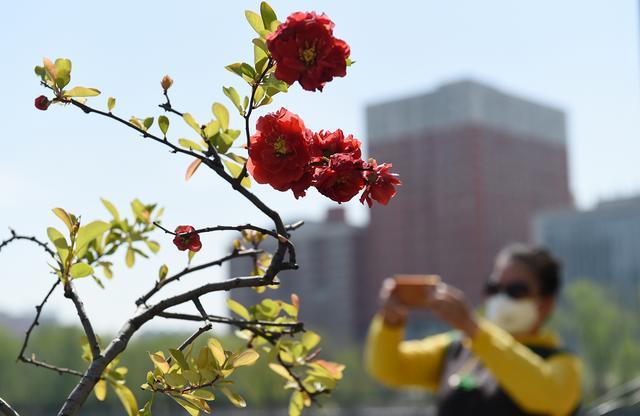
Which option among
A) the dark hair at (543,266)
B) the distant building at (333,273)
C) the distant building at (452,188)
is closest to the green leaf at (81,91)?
the dark hair at (543,266)

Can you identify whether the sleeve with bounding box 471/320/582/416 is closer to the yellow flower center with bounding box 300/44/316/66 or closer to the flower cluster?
the flower cluster

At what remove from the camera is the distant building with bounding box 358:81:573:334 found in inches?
2399

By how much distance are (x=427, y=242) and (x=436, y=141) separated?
6.37 metres

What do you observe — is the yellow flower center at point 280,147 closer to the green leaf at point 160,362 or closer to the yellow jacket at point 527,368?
the green leaf at point 160,362

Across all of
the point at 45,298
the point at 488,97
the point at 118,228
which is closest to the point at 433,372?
the point at 118,228

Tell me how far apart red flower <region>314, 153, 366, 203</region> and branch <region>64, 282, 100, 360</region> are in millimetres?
348

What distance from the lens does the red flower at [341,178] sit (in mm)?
1114

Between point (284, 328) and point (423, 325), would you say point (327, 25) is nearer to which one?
point (284, 328)

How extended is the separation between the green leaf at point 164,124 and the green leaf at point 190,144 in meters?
0.09

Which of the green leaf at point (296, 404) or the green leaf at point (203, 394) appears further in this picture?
the green leaf at point (296, 404)

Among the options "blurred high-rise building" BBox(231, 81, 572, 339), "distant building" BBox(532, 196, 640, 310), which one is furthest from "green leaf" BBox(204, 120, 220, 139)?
"blurred high-rise building" BBox(231, 81, 572, 339)

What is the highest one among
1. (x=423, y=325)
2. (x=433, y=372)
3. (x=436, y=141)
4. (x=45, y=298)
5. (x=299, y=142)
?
(x=436, y=141)

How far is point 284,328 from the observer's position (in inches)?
56.8

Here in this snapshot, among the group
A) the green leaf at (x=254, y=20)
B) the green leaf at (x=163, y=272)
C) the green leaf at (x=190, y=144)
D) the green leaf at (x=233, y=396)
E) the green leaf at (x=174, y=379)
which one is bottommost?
the green leaf at (x=233, y=396)
